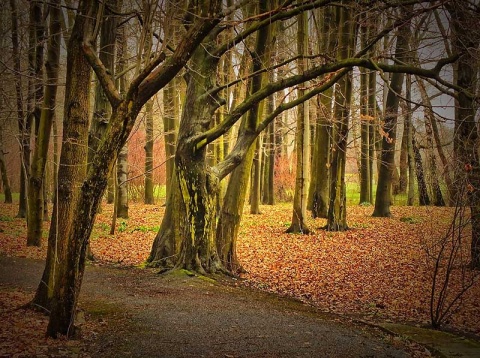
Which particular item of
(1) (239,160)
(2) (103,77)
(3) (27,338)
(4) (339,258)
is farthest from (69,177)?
(4) (339,258)

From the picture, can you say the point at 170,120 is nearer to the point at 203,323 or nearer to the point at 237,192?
the point at 237,192

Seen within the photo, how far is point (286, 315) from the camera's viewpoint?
798 cm

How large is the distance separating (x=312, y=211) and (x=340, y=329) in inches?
563

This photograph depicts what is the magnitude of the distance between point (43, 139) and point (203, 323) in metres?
6.51

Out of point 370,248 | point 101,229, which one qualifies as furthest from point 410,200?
point 101,229

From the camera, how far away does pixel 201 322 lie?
7000mm

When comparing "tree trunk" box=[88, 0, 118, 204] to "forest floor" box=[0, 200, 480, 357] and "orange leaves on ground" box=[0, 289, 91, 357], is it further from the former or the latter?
"orange leaves on ground" box=[0, 289, 91, 357]

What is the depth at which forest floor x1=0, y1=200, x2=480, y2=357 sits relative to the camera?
5.98 metres

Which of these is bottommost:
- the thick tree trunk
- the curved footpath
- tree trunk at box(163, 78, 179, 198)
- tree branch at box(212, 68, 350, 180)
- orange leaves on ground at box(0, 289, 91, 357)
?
the curved footpath

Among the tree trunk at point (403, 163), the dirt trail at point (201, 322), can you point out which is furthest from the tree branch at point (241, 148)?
the tree trunk at point (403, 163)

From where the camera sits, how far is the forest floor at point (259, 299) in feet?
19.6

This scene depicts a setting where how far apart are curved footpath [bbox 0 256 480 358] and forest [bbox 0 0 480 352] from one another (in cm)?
81

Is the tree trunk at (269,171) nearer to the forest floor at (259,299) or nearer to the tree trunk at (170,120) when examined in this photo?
the tree trunk at (170,120)

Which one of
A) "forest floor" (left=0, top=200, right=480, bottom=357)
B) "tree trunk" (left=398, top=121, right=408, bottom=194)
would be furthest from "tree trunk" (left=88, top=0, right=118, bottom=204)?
"tree trunk" (left=398, top=121, right=408, bottom=194)
